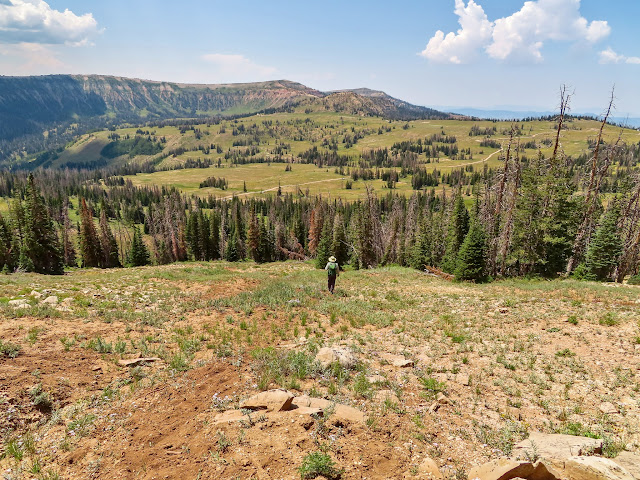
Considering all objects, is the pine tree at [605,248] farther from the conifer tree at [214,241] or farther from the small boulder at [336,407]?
the conifer tree at [214,241]

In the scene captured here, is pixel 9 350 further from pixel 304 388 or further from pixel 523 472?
pixel 523 472

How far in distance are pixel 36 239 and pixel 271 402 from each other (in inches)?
2787

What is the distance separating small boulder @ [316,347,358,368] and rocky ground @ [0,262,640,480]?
63 mm

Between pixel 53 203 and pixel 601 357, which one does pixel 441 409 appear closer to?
pixel 601 357

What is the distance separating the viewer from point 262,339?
50.4 ft

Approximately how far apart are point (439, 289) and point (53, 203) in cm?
19859

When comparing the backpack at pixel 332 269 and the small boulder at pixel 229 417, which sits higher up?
the small boulder at pixel 229 417

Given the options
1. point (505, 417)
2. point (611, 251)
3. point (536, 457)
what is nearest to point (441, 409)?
point (505, 417)

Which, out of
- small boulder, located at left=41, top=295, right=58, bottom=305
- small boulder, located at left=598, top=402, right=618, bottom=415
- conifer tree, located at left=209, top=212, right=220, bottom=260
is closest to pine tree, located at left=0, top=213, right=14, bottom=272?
conifer tree, located at left=209, top=212, right=220, bottom=260

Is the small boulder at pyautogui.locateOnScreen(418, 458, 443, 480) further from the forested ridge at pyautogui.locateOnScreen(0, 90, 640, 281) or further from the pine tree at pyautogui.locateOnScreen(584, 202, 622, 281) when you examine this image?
the pine tree at pyautogui.locateOnScreen(584, 202, 622, 281)

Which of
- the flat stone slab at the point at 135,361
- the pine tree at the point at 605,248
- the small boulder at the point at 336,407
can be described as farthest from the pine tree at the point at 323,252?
the small boulder at the point at 336,407

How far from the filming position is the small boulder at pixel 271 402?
28.9 feet

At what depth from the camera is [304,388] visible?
1066 cm

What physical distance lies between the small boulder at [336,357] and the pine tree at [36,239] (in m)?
66.9
